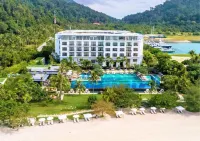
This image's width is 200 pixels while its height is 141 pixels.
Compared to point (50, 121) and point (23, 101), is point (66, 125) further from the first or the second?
point (23, 101)

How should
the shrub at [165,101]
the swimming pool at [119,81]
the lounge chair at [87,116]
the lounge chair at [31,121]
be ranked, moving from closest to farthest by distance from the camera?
the lounge chair at [31,121], the lounge chair at [87,116], the shrub at [165,101], the swimming pool at [119,81]

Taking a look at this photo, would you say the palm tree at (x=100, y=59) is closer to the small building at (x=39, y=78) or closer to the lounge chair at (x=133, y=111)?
the small building at (x=39, y=78)

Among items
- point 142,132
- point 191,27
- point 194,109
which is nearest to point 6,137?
point 142,132

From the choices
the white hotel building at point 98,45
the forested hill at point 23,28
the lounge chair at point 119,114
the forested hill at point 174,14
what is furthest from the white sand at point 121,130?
the forested hill at point 174,14

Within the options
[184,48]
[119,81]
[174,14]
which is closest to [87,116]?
[119,81]

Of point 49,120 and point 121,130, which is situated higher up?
point 49,120

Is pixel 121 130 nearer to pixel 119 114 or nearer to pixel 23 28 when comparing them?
pixel 119 114
